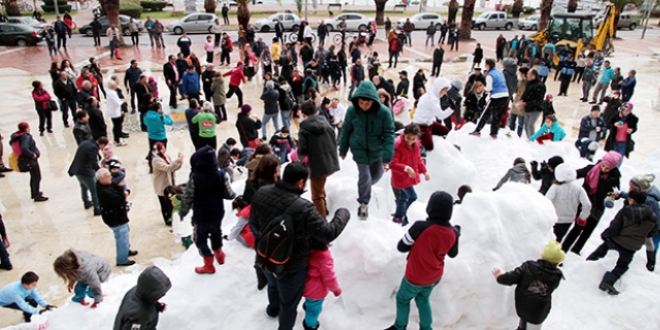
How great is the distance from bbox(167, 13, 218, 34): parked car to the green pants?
83.0 feet

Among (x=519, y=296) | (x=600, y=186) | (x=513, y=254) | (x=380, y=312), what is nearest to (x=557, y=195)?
(x=600, y=186)

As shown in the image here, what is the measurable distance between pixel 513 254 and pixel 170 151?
7.52 m

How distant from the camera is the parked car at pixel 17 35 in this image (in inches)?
847

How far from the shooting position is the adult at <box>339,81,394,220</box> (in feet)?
15.4

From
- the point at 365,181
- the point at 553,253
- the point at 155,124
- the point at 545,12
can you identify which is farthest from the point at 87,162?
the point at 545,12

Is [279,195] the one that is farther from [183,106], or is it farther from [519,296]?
[183,106]

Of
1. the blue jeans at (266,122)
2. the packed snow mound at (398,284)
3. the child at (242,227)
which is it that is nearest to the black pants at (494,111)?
the packed snow mound at (398,284)

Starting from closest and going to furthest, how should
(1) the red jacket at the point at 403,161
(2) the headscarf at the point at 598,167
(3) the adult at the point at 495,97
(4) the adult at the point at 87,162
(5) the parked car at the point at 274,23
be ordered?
(1) the red jacket at the point at 403,161 → (2) the headscarf at the point at 598,167 → (4) the adult at the point at 87,162 → (3) the adult at the point at 495,97 → (5) the parked car at the point at 274,23

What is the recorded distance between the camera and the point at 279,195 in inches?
135

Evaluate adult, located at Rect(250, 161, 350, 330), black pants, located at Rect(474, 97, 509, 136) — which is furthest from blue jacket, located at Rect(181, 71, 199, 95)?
adult, located at Rect(250, 161, 350, 330)

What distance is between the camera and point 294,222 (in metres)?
3.38

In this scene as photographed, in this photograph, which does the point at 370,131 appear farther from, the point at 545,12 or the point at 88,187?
the point at 545,12

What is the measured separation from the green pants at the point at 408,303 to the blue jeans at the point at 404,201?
1.50 m

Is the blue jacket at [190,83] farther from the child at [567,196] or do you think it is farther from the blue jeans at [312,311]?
the child at [567,196]
